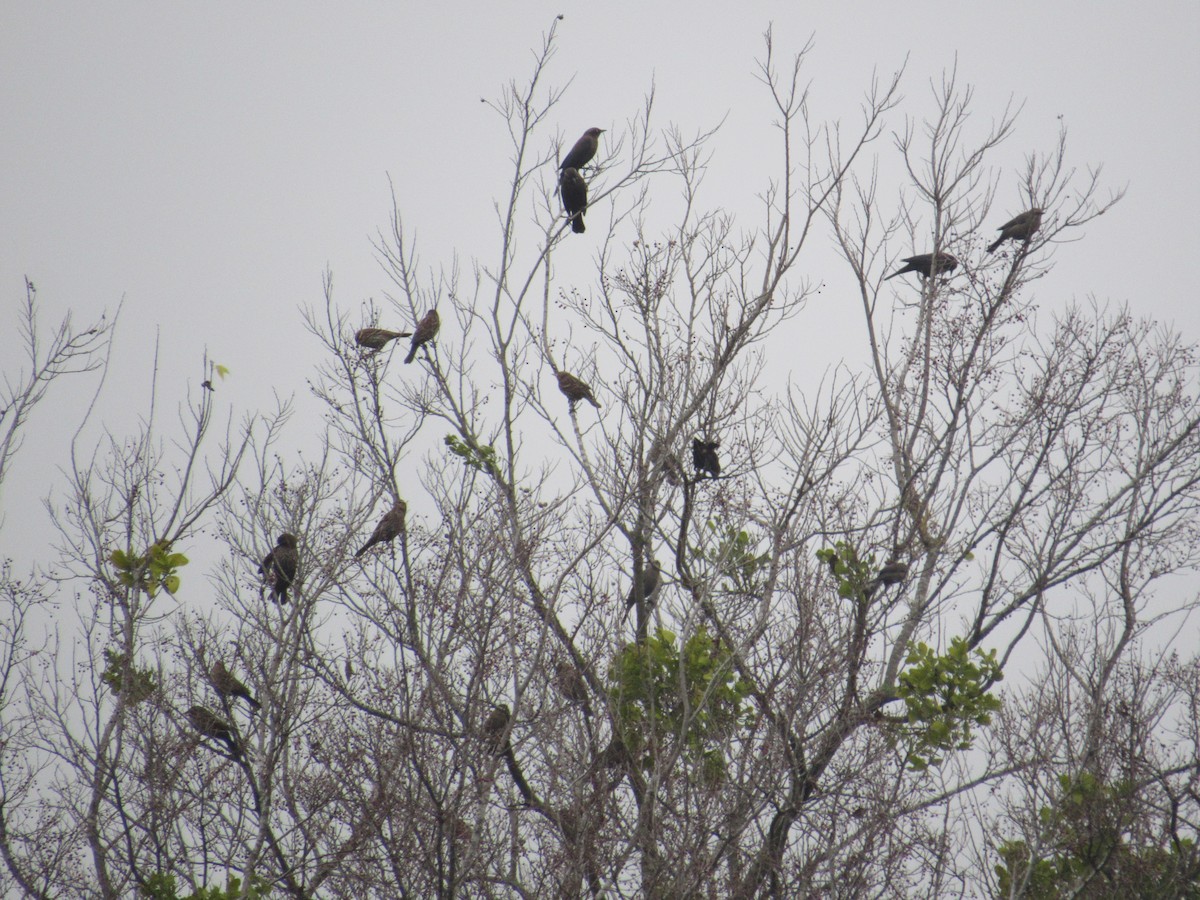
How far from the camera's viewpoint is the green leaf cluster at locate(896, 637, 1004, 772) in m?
5.54

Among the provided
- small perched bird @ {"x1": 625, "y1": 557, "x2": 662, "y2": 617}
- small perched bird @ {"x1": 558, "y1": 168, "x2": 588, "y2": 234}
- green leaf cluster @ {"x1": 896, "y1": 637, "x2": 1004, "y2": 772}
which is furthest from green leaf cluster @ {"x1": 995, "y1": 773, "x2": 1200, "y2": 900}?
small perched bird @ {"x1": 558, "y1": 168, "x2": 588, "y2": 234}

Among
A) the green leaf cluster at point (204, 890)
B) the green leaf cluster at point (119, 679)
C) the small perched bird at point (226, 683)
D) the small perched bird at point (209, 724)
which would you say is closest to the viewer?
the green leaf cluster at point (204, 890)

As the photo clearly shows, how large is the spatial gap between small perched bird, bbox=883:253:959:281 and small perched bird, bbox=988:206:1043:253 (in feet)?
1.03

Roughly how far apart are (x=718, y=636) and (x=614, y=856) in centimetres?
145

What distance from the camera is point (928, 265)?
778cm

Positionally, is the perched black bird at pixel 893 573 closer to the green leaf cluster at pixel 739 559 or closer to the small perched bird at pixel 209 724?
the green leaf cluster at pixel 739 559

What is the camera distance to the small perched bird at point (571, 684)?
222 inches

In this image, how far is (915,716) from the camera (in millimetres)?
5602

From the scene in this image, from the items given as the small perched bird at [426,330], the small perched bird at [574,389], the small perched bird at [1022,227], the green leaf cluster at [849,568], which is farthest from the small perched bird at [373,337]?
the small perched bird at [1022,227]

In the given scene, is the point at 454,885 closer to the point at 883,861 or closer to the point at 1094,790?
the point at 883,861

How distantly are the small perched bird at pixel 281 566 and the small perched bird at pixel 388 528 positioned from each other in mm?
499

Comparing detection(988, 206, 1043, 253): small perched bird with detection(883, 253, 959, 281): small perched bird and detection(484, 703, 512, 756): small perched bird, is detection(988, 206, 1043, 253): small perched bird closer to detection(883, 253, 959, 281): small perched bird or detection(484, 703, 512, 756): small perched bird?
detection(883, 253, 959, 281): small perched bird

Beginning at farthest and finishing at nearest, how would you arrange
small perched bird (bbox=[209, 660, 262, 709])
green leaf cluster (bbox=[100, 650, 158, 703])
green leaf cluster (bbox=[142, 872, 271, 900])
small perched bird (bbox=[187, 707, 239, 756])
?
small perched bird (bbox=[209, 660, 262, 709]) → small perched bird (bbox=[187, 707, 239, 756]) → green leaf cluster (bbox=[100, 650, 158, 703]) → green leaf cluster (bbox=[142, 872, 271, 900])

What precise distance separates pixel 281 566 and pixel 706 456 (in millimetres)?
3171
